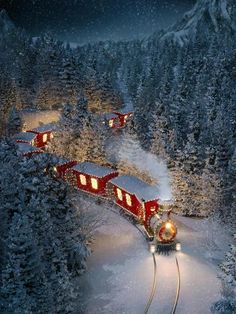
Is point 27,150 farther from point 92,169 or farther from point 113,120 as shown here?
point 113,120

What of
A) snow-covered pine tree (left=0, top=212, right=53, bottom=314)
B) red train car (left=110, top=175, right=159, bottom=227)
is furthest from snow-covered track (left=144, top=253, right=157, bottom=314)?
snow-covered pine tree (left=0, top=212, right=53, bottom=314)

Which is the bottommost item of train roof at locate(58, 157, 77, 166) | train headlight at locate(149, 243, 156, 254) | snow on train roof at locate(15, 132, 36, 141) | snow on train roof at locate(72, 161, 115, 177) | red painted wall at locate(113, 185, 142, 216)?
train headlight at locate(149, 243, 156, 254)

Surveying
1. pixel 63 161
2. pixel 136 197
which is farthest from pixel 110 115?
pixel 136 197

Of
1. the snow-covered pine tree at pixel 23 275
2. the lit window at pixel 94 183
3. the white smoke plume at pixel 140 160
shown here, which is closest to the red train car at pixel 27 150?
the lit window at pixel 94 183

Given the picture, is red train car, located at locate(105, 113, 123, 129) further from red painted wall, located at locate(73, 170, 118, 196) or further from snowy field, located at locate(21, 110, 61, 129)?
red painted wall, located at locate(73, 170, 118, 196)

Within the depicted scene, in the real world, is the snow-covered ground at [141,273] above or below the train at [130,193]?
below

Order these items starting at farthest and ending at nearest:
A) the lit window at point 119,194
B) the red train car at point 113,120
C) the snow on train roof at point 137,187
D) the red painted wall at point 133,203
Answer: the red train car at point 113,120 < the lit window at point 119,194 < the red painted wall at point 133,203 < the snow on train roof at point 137,187

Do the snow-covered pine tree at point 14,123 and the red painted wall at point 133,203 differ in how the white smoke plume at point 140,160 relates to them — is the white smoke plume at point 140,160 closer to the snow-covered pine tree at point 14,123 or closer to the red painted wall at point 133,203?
the red painted wall at point 133,203
